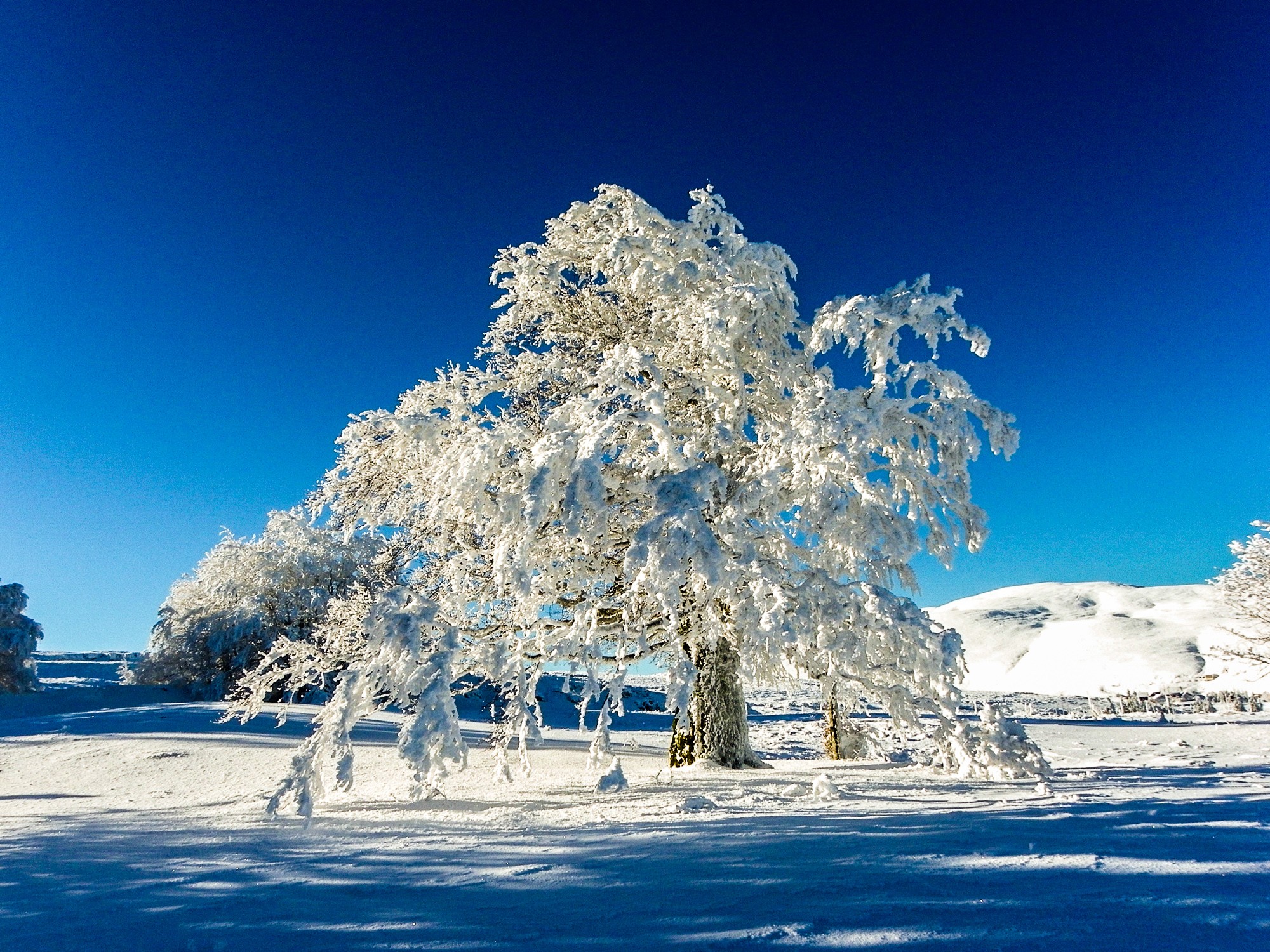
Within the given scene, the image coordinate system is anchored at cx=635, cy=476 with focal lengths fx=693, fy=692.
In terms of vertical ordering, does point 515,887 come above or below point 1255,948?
below

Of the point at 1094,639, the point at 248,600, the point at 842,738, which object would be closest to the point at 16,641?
the point at 248,600

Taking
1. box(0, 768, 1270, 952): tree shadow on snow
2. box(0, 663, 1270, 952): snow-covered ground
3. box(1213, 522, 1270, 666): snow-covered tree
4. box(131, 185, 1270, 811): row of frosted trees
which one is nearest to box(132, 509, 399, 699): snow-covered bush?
box(131, 185, 1270, 811): row of frosted trees

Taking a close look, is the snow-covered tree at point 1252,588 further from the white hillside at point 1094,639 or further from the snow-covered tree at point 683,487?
the snow-covered tree at point 683,487

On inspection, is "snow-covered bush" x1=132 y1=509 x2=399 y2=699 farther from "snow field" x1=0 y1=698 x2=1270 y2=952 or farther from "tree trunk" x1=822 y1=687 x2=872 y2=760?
"snow field" x1=0 y1=698 x2=1270 y2=952

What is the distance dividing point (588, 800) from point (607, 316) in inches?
227

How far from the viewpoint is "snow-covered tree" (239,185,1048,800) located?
6.09 meters

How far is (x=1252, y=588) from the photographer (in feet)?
55.4

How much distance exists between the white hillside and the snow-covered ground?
89.7 ft

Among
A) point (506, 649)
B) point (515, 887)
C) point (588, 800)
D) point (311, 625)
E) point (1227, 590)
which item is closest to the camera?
point (515, 887)

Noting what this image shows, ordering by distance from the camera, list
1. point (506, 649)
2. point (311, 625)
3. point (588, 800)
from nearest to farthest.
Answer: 1. point (588, 800)
2. point (506, 649)
3. point (311, 625)

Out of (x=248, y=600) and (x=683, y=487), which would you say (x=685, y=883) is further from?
(x=248, y=600)

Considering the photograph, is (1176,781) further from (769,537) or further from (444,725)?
(444,725)

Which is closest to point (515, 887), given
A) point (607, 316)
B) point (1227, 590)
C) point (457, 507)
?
point (457, 507)

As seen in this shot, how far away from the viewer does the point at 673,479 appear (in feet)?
19.6
